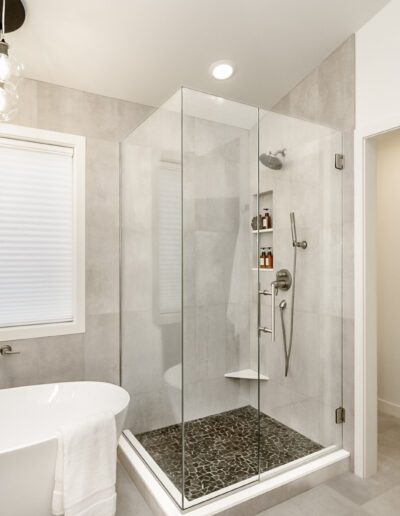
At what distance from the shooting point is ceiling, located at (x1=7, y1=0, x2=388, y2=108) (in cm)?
211

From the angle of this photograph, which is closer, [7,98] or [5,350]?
[7,98]

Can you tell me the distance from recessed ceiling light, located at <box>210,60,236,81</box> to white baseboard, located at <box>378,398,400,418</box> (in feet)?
10.4

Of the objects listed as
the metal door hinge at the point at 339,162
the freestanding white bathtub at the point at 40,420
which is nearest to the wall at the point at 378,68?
the metal door hinge at the point at 339,162

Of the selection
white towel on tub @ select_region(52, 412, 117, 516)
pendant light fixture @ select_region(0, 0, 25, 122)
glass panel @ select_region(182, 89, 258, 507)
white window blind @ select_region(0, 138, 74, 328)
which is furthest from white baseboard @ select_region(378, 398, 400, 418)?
pendant light fixture @ select_region(0, 0, 25, 122)

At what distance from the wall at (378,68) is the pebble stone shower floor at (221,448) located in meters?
2.03

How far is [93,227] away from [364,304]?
6.52 ft

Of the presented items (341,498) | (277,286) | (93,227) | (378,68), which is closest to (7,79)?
(93,227)

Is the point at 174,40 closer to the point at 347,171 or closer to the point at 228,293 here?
the point at 347,171

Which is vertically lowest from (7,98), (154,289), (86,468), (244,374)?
(86,468)

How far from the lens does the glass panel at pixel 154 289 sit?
2008 millimetres

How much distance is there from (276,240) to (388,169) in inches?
70.1

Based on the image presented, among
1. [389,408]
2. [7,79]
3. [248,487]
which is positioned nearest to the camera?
[7,79]

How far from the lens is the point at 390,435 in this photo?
9.63ft

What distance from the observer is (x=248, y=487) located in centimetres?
204
